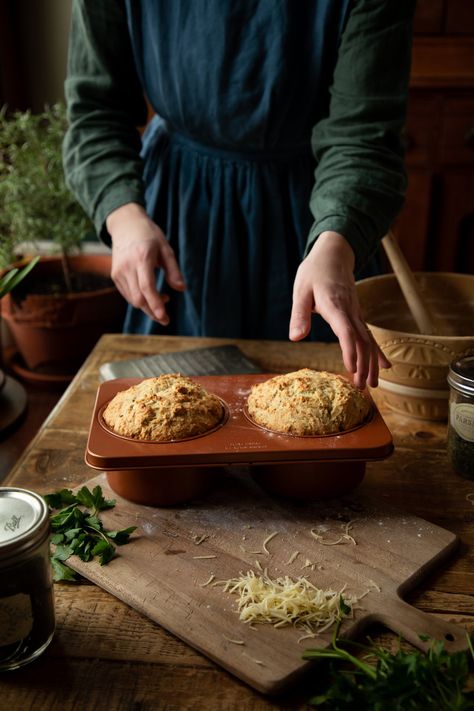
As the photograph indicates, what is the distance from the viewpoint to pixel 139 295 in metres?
1.30

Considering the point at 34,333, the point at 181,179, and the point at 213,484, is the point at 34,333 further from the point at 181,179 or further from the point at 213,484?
the point at 213,484

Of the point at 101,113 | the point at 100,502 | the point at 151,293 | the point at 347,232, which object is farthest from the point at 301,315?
the point at 101,113

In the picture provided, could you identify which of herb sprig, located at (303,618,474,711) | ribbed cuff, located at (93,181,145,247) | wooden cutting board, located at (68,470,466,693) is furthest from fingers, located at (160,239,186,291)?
herb sprig, located at (303,618,474,711)

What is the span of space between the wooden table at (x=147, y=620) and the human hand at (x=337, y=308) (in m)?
0.17

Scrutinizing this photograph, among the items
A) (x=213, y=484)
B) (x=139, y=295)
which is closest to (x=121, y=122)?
(x=139, y=295)

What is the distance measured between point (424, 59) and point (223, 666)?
2.81m

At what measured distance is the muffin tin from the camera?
98cm

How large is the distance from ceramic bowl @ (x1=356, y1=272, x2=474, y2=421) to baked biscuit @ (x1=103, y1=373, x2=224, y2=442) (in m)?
0.33

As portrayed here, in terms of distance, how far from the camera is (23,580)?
2.42ft

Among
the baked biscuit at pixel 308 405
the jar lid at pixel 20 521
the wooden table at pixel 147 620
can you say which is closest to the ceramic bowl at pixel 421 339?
the wooden table at pixel 147 620

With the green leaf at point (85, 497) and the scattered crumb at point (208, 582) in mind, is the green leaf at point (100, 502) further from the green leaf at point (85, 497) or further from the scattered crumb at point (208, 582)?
the scattered crumb at point (208, 582)

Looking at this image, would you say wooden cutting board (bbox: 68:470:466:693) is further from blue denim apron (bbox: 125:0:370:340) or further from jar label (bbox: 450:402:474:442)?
blue denim apron (bbox: 125:0:370:340)

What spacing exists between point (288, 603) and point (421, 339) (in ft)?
1.77

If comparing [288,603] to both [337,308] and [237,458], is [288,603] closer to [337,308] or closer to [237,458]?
[237,458]
